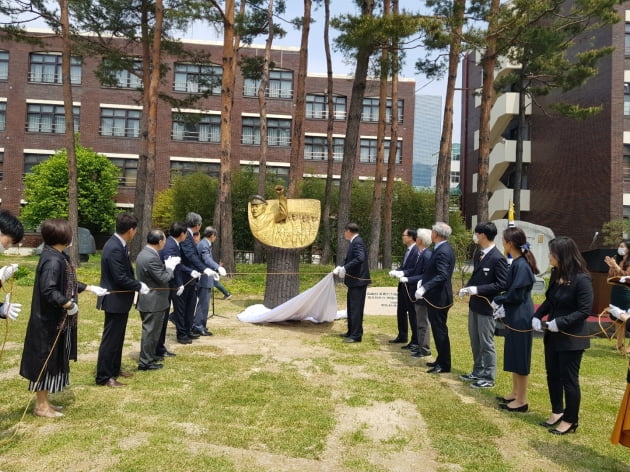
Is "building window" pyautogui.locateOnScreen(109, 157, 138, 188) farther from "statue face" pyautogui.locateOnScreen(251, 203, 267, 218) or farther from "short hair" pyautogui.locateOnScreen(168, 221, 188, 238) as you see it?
Result: "short hair" pyautogui.locateOnScreen(168, 221, 188, 238)

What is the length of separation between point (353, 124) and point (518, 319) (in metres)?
9.18

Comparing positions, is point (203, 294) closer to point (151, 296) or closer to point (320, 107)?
point (151, 296)

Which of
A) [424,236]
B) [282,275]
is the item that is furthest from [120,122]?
[424,236]

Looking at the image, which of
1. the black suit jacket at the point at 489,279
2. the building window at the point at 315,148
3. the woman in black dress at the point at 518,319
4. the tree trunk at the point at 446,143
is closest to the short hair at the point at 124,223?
the black suit jacket at the point at 489,279

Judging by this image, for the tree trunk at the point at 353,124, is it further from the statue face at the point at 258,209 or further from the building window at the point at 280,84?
the building window at the point at 280,84

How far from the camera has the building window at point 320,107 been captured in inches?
1197

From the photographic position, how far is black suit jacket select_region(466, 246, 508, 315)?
16.9ft

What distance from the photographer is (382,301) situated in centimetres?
878

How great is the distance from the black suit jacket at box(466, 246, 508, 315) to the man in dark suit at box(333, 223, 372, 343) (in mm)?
2190

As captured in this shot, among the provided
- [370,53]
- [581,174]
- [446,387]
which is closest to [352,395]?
[446,387]

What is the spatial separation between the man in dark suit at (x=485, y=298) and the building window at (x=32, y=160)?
29.7 m

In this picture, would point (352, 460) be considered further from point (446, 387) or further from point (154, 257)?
point (154, 257)

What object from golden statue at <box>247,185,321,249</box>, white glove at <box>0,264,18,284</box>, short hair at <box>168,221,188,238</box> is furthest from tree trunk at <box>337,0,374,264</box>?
white glove at <box>0,264,18,284</box>

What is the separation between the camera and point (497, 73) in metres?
28.8
